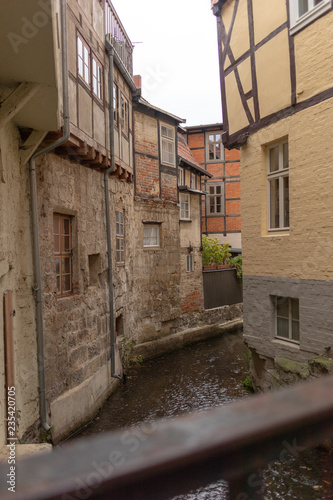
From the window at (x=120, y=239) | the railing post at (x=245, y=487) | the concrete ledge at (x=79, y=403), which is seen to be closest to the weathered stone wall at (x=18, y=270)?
the concrete ledge at (x=79, y=403)

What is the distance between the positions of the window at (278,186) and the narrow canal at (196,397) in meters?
3.73

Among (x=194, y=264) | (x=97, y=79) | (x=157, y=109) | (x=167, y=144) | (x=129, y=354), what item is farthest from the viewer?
(x=194, y=264)

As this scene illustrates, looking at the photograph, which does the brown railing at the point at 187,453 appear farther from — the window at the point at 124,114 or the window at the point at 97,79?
the window at the point at 124,114

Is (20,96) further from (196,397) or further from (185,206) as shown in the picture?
(185,206)

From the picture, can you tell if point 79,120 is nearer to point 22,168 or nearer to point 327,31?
point 22,168

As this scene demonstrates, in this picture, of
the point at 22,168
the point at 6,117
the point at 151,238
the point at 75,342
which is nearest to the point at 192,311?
the point at 151,238

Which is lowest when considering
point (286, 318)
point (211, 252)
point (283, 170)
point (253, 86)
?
point (286, 318)

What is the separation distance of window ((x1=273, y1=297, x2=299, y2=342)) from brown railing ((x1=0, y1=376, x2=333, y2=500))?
6.14 meters

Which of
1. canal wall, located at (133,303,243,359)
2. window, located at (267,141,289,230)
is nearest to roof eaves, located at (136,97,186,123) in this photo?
window, located at (267,141,289,230)

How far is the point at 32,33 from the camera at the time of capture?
3.04 m

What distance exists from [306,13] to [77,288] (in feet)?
19.1

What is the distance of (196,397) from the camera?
8359mm

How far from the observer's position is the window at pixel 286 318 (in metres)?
6.56

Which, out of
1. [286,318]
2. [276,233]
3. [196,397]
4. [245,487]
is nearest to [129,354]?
[196,397]
